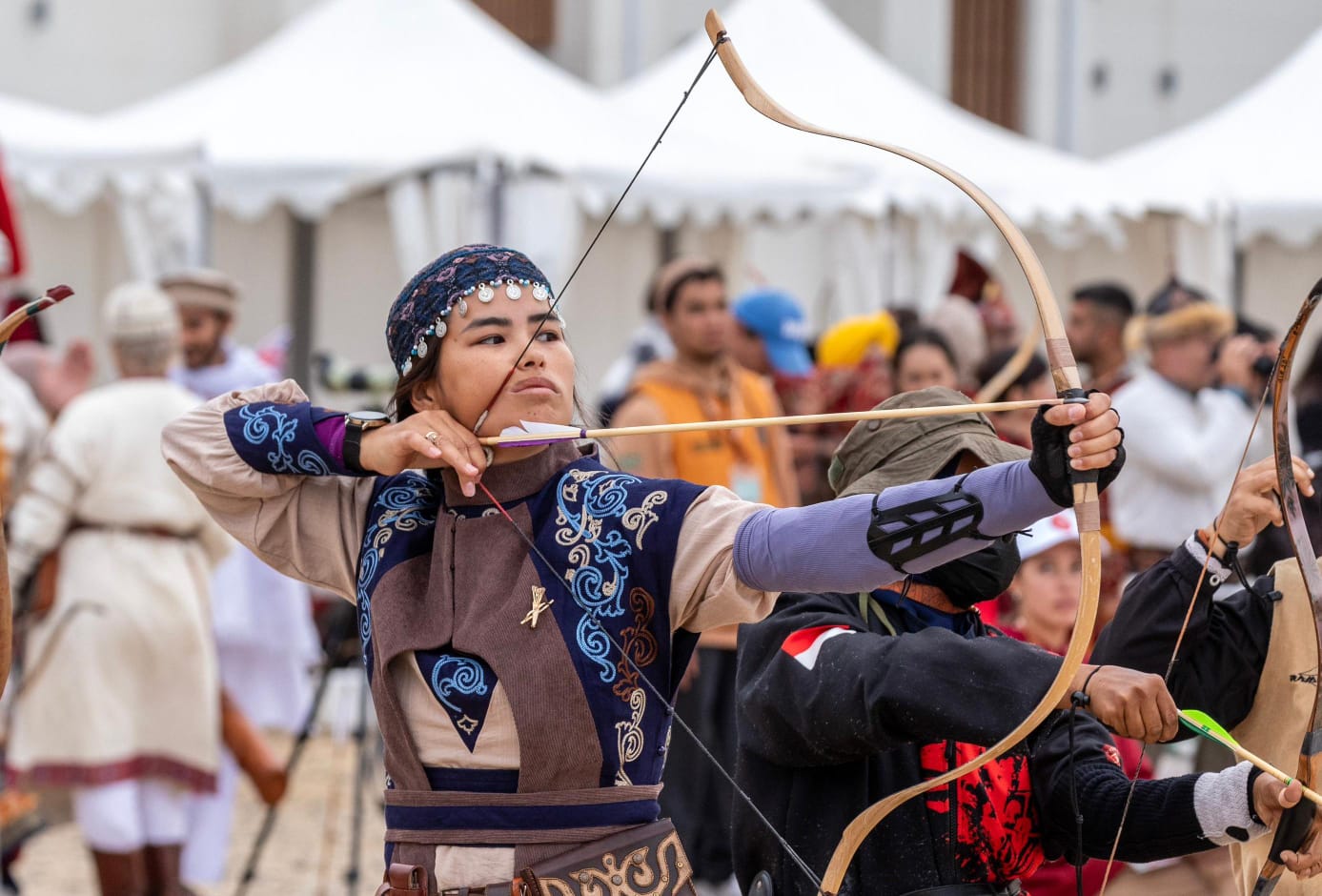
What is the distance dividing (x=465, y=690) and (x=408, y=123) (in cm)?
560

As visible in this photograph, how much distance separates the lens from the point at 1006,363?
520 cm

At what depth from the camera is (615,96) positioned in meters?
9.18

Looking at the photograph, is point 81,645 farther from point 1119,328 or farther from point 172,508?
point 1119,328

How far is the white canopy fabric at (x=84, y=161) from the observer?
23.5ft

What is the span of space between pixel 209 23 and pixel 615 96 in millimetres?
3692

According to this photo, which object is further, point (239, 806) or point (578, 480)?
point (239, 806)

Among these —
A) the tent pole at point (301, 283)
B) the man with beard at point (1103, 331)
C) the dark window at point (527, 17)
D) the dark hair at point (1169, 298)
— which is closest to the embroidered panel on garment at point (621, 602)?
the dark hair at point (1169, 298)

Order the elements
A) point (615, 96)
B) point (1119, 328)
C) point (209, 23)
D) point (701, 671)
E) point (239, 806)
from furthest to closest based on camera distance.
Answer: point (209, 23) < point (615, 96) < point (239, 806) < point (1119, 328) < point (701, 671)

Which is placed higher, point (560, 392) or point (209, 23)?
point (209, 23)

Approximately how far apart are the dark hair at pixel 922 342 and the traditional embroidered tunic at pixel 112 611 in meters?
2.08

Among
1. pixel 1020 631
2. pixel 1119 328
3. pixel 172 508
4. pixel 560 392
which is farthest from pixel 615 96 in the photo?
pixel 560 392

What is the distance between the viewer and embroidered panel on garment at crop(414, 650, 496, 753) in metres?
2.07

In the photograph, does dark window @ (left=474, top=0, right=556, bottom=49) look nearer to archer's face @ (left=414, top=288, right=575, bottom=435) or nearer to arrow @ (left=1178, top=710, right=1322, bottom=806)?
archer's face @ (left=414, top=288, right=575, bottom=435)

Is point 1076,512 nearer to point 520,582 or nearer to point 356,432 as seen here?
point 520,582
